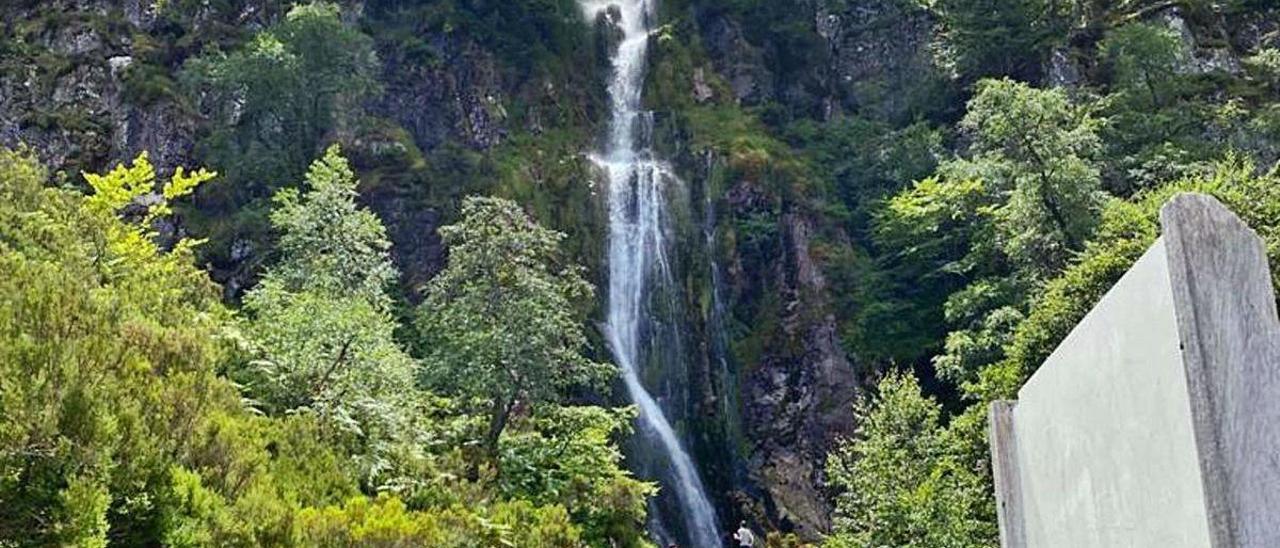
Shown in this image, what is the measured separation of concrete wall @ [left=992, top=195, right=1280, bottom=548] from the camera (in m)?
1.97

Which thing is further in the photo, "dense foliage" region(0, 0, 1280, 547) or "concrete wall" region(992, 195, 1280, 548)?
"dense foliage" region(0, 0, 1280, 547)

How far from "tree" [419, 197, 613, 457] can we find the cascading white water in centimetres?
566

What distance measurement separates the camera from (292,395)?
1097 cm

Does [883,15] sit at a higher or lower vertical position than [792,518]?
higher

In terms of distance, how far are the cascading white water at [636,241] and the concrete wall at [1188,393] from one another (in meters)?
15.9

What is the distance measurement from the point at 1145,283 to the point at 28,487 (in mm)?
5515

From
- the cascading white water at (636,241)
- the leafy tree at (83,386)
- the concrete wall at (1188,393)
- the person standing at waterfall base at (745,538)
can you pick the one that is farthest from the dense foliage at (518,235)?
the concrete wall at (1188,393)

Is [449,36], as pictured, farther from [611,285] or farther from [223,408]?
[223,408]

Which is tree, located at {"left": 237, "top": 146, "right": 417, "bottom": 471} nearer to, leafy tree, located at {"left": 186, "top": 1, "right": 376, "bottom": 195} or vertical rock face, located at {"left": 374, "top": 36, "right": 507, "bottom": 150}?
leafy tree, located at {"left": 186, "top": 1, "right": 376, "bottom": 195}

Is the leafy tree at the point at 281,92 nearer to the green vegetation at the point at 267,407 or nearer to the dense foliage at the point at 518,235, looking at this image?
the dense foliage at the point at 518,235

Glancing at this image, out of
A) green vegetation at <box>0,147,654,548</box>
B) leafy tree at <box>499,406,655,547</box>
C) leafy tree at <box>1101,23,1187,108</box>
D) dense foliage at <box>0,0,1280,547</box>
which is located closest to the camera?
green vegetation at <box>0,147,654,548</box>

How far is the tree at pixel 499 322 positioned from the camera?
42.6 ft

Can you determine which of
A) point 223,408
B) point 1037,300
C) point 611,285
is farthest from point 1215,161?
point 223,408

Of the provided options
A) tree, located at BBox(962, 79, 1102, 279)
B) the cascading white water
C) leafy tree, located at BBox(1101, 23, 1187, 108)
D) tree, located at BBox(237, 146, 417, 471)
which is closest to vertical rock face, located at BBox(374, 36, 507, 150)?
the cascading white water
